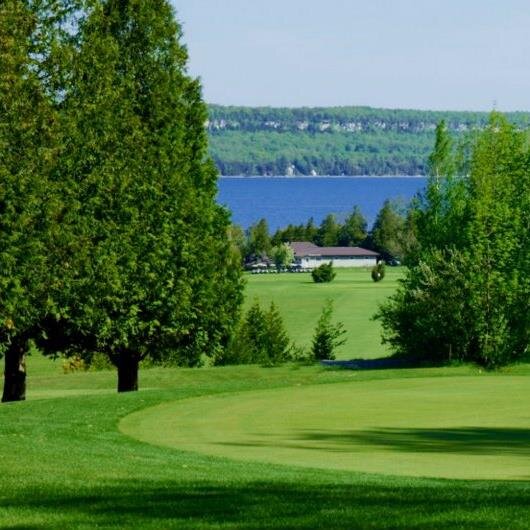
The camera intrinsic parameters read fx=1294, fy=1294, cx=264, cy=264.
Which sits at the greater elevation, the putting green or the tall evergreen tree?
the tall evergreen tree

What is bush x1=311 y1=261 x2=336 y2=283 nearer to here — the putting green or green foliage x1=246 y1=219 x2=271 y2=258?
green foliage x1=246 y1=219 x2=271 y2=258

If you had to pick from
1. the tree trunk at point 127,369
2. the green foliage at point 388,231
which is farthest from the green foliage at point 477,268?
the green foliage at point 388,231

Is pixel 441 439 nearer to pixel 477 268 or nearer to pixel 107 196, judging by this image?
pixel 107 196

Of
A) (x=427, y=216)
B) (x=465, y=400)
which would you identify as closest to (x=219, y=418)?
(x=465, y=400)

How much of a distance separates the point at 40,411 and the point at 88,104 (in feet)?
29.9

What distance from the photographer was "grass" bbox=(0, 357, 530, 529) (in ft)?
40.2

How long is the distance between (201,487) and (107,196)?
20.9m

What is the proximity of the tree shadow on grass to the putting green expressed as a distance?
0.02 metres

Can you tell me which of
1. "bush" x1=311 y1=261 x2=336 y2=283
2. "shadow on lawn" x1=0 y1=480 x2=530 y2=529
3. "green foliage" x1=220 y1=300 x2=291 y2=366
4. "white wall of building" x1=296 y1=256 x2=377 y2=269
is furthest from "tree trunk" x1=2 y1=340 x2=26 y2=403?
"white wall of building" x1=296 y1=256 x2=377 y2=269

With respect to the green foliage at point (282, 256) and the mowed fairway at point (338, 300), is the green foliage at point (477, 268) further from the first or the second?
the green foliage at point (282, 256)

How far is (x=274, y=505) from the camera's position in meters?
13.0

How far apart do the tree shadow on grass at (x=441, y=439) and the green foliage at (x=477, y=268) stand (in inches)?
753

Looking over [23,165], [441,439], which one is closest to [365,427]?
[441,439]

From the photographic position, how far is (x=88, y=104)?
32375mm
